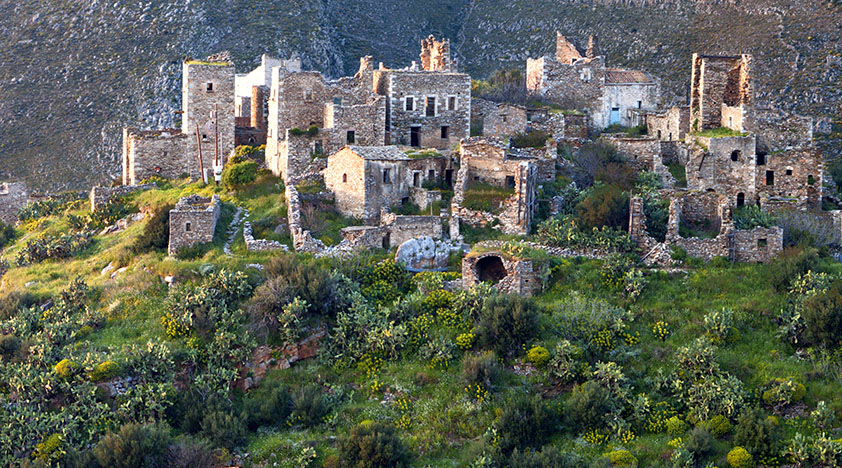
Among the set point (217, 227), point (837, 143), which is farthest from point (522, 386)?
point (837, 143)

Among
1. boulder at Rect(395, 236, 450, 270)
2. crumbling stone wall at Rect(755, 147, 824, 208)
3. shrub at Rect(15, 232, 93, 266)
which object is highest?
crumbling stone wall at Rect(755, 147, 824, 208)

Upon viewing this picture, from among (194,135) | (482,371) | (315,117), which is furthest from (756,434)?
(194,135)

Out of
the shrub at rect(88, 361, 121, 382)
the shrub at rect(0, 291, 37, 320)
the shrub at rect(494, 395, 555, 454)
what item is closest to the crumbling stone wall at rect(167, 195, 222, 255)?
the shrub at rect(0, 291, 37, 320)

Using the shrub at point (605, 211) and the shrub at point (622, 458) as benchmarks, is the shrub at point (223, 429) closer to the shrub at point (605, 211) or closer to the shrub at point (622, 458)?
the shrub at point (622, 458)

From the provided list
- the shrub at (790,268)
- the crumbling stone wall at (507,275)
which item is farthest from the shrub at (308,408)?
the shrub at (790,268)

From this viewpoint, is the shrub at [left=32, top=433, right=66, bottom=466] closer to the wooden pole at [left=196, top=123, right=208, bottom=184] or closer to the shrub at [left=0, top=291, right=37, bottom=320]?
the shrub at [left=0, top=291, right=37, bottom=320]

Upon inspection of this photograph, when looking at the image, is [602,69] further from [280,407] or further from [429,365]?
[280,407]
